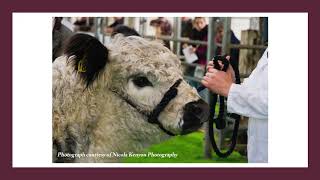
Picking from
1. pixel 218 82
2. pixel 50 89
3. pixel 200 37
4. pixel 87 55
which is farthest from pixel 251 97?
pixel 200 37

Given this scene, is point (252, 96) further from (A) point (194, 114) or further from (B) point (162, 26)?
(B) point (162, 26)

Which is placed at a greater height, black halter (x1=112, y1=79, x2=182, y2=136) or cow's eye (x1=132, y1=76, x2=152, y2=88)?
cow's eye (x1=132, y1=76, x2=152, y2=88)

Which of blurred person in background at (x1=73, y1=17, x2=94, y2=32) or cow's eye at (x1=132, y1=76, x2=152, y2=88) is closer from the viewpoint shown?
cow's eye at (x1=132, y1=76, x2=152, y2=88)

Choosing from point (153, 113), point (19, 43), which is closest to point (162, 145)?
point (153, 113)

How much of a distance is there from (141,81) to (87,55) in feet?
0.81

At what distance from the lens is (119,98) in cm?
260

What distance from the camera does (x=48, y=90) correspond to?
2.70 meters

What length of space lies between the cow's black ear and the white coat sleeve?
560 mm

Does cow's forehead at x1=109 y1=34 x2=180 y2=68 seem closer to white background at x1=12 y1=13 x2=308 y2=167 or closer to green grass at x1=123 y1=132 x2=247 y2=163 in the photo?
white background at x1=12 y1=13 x2=308 y2=167

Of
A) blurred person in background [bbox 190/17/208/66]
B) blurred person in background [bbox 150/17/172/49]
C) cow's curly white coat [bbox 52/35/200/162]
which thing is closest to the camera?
cow's curly white coat [bbox 52/35/200/162]

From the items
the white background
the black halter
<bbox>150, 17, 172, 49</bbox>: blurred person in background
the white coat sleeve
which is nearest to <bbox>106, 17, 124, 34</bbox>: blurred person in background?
the white background

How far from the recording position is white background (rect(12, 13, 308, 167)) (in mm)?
2721

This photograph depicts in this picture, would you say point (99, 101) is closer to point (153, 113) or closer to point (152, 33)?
point (153, 113)

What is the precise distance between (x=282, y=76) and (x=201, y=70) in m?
0.53
